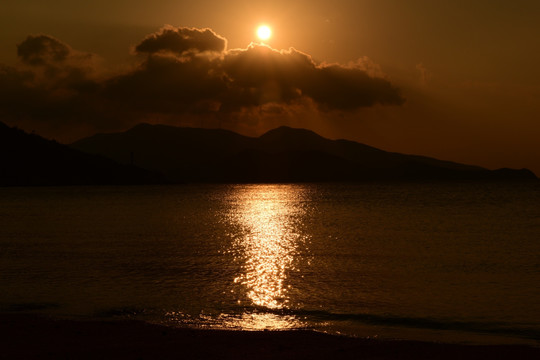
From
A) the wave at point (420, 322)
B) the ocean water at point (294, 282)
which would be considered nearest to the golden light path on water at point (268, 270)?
the ocean water at point (294, 282)

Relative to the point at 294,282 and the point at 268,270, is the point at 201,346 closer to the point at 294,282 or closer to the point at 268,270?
the point at 294,282

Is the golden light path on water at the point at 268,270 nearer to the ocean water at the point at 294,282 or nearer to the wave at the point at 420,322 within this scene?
the ocean water at the point at 294,282

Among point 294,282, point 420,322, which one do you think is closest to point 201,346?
point 420,322

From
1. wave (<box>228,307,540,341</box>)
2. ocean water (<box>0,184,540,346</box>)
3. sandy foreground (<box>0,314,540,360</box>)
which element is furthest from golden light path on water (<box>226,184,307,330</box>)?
sandy foreground (<box>0,314,540,360</box>)

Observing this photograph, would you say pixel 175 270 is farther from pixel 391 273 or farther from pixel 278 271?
pixel 391 273

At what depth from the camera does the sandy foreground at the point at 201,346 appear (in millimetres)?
14492

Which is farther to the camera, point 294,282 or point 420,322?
point 294,282

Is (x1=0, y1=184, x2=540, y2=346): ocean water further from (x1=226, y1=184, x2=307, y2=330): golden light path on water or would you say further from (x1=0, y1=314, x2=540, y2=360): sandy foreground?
(x1=0, y1=314, x2=540, y2=360): sandy foreground

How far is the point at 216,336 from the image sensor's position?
16.6m

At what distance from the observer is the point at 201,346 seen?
50.6ft

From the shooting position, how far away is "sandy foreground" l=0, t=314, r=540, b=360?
14.5m

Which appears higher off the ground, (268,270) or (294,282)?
(294,282)

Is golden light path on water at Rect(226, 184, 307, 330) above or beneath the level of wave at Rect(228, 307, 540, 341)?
beneath

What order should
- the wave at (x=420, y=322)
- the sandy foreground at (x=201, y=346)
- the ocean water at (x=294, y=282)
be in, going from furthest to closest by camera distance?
the ocean water at (x=294, y=282) → the wave at (x=420, y=322) → the sandy foreground at (x=201, y=346)
